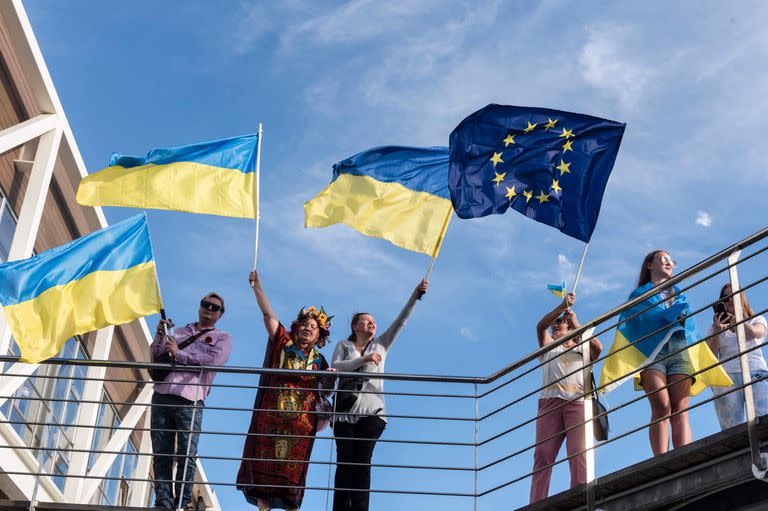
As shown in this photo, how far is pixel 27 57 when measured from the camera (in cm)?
1324

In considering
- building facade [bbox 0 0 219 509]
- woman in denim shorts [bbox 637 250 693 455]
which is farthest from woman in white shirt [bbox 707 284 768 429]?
building facade [bbox 0 0 219 509]

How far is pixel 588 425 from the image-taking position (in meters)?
7.30

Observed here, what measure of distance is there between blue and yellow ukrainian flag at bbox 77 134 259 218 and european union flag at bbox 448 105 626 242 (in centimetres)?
210

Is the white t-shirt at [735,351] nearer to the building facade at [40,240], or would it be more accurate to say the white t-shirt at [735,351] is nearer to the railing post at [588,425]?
the railing post at [588,425]

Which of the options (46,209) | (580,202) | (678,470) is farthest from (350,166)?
(46,209)

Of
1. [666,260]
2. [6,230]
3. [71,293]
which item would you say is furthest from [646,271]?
[6,230]

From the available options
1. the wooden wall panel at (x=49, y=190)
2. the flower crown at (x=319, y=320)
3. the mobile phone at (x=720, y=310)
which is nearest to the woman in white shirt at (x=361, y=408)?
the flower crown at (x=319, y=320)

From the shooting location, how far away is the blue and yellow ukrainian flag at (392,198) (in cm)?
1011

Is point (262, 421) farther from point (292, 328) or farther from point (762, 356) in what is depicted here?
point (762, 356)

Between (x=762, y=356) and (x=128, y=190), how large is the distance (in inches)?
237

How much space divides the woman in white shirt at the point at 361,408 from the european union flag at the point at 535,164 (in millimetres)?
1210

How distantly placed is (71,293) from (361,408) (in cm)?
291

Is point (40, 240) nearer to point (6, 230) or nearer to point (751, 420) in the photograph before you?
point (6, 230)

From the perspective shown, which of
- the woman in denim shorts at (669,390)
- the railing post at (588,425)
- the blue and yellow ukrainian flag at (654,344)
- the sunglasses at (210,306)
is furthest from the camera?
the sunglasses at (210,306)
